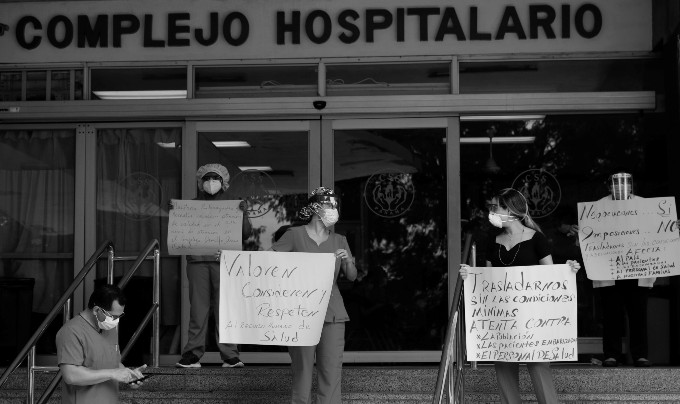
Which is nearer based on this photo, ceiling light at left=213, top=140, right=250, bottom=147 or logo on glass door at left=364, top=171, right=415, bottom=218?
logo on glass door at left=364, top=171, right=415, bottom=218

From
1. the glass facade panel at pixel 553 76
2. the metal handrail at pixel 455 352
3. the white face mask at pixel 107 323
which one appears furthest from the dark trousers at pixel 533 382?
the glass facade panel at pixel 553 76

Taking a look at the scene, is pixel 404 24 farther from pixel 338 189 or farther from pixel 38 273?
pixel 38 273

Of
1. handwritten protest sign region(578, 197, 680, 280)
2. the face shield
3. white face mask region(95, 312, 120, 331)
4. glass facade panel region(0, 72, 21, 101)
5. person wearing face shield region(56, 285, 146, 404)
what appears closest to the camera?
person wearing face shield region(56, 285, 146, 404)

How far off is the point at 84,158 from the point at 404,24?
328 centimetres

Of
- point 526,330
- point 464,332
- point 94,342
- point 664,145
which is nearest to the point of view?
point 94,342

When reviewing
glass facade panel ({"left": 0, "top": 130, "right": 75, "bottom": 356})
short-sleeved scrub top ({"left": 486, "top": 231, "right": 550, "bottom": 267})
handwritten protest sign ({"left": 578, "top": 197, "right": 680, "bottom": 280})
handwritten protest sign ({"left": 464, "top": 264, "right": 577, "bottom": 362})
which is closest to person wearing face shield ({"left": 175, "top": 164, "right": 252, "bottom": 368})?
glass facade panel ({"left": 0, "top": 130, "right": 75, "bottom": 356})

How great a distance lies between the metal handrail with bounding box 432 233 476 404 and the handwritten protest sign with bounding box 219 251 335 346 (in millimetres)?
861

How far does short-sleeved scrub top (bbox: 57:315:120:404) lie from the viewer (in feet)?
21.5

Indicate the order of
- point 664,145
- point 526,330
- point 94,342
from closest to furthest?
point 94,342, point 526,330, point 664,145

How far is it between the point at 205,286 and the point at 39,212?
2.20 metres

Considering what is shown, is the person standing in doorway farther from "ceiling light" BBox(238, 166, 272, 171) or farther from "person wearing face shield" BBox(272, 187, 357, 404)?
"ceiling light" BBox(238, 166, 272, 171)

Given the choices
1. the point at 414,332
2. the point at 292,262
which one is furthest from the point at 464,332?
the point at 414,332

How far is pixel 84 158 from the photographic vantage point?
35.6 ft

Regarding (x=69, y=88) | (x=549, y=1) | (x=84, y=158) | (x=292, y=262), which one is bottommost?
(x=292, y=262)
